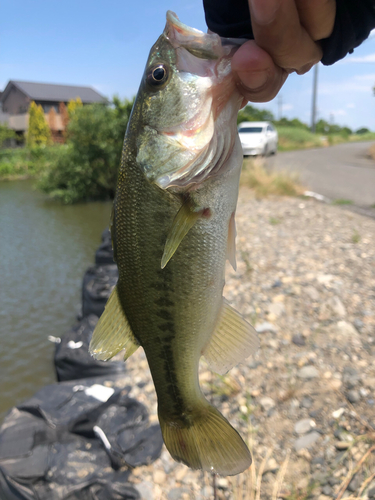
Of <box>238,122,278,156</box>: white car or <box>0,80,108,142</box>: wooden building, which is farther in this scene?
<box>0,80,108,142</box>: wooden building

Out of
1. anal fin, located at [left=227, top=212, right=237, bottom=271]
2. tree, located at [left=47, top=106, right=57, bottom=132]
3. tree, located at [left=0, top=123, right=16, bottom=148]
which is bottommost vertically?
anal fin, located at [left=227, top=212, right=237, bottom=271]

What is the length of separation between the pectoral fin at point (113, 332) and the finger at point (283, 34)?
102 cm

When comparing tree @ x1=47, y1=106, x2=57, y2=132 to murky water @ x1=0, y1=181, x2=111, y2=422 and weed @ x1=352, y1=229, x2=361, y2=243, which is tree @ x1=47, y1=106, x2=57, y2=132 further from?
weed @ x1=352, y1=229, x2=361, y2=243

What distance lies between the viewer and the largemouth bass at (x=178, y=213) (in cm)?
128

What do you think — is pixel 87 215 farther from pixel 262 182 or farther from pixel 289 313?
pixel 289 313

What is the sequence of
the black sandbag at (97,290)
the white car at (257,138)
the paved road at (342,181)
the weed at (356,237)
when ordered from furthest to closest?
the white car at (257,138), the paved road at (342,181), the weed at (356,237), the black sandbag at (97,290)

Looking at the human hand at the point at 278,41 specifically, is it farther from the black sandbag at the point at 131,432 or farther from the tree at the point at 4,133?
the tree at the point at 4,133

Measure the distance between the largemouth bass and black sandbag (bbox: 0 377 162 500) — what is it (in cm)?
168

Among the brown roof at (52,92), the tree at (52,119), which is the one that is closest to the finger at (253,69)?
the tree at (52,119)

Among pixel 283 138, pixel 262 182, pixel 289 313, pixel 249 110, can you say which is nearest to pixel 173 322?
pixel 289 313

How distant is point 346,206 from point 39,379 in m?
7.42

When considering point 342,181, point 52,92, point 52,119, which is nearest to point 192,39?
point 342,181

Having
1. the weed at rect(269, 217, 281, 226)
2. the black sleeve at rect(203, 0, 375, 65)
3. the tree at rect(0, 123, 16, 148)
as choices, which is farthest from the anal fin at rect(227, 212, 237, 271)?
the tree at rect(0, 123, 16, 148)

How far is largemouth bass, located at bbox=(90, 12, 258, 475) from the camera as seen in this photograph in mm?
1282
